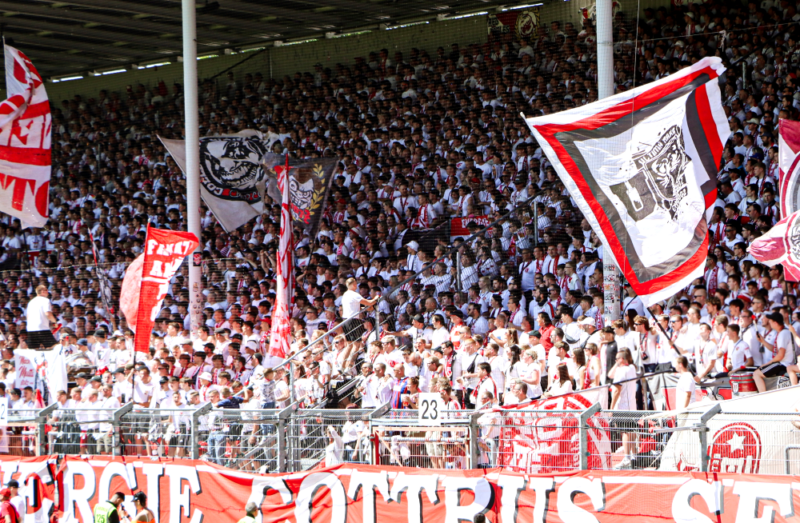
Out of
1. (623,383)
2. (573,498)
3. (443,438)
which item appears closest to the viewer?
(573,498)

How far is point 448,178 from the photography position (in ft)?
60.3

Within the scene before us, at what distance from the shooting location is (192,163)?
58.0ft

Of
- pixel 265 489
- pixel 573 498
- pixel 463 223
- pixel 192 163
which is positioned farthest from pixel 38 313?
pixel 573 498

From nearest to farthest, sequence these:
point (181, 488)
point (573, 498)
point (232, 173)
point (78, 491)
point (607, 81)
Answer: point (573, 498) → point (181, 488) → point (78, 491) → point (607, 81) → point (232, 173)

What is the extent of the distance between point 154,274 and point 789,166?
8.41m

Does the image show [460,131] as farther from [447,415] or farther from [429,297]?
[447,415]

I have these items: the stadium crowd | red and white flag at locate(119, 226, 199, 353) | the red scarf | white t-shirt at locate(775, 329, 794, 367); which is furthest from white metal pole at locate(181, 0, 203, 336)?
white t-shirt at locate(775, 329, 794, 367)

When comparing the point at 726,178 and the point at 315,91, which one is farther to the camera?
the point at 315,91

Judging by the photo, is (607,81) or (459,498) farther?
(607,81)

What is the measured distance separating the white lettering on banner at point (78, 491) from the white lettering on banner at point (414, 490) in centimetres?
398

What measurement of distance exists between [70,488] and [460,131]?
1068cm

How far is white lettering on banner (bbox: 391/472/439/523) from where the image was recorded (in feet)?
30.6

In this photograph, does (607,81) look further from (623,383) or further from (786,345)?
(623,383)

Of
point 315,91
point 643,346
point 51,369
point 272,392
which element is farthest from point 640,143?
point 315,91
